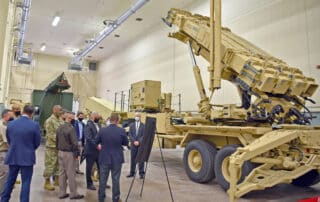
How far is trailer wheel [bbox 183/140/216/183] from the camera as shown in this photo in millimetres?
6406

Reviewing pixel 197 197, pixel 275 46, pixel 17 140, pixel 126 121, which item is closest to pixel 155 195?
pixel 197 197

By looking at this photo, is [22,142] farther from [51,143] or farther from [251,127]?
[251,127]

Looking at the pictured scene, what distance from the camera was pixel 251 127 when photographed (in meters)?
5.63

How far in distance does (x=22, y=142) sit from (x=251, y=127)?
419cm

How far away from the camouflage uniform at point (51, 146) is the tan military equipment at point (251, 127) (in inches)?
126

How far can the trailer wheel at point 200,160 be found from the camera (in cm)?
641

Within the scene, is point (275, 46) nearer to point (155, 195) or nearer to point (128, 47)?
point (155, 195)

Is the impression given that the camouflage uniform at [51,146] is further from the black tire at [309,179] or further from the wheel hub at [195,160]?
the black tire at [309,179]

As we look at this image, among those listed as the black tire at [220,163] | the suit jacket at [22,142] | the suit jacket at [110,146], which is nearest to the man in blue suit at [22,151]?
the suit jacket at [22,142]

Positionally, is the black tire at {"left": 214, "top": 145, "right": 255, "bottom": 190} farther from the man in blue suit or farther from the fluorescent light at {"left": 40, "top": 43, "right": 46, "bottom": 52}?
the fluorescent light at {"left": 40, "top": 43, "right": 46, "bottom": 52}

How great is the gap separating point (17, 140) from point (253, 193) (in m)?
4.57

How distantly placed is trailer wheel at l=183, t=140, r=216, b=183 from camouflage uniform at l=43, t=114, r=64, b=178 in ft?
10.4

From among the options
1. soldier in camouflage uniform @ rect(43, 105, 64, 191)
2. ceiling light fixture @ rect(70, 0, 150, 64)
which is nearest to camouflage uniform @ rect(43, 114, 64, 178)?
soldier in camouflage uniform @ rect(43, 105, 64, 191)

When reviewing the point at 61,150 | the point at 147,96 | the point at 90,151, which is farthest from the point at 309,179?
the point at 147,96
